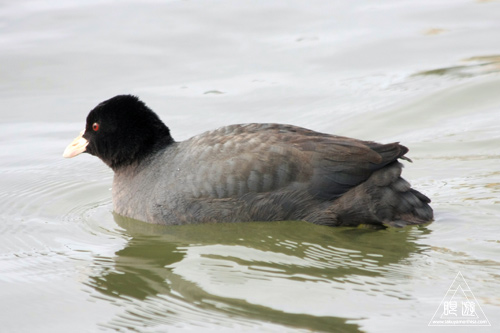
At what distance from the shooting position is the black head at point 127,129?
28.5 ft

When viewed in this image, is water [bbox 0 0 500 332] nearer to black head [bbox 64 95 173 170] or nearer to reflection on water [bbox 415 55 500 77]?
reflection on water [bbox 415 55 500 77]

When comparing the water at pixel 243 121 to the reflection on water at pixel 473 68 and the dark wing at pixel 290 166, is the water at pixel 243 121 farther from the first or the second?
the dark wing at pixel 290 166

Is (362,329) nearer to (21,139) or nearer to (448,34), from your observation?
(21,139)

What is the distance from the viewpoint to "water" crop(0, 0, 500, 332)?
6379 mm

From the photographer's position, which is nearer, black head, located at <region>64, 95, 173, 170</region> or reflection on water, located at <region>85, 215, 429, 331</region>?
reflection on water, located at <region>85, 215, 429, 331</region>

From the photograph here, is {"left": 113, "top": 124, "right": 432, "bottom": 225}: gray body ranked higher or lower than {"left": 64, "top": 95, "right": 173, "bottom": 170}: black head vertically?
lower

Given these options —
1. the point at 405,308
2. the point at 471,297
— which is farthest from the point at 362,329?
the point at 471,297

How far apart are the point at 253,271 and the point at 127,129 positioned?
2.59 meters

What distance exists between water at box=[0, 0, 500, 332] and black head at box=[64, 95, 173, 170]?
2.48ft

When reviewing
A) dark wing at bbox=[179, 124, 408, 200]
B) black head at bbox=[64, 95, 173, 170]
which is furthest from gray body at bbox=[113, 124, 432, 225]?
black head at bbox=[64, 95, 173, 170]

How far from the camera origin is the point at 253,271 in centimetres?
695

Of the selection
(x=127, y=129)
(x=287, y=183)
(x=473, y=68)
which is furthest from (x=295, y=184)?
(x=473, y=68)

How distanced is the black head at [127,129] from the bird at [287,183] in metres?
0.57

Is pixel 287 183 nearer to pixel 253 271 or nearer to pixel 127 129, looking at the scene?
pixel 253 271
